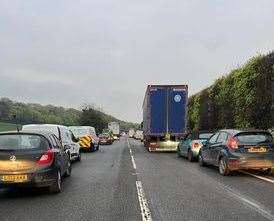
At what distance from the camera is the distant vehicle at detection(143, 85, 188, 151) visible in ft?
112

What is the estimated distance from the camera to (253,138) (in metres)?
17.6

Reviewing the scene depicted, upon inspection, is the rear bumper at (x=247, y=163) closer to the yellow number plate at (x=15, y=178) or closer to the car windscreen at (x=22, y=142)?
the car windscreen at (x=22, y=142)

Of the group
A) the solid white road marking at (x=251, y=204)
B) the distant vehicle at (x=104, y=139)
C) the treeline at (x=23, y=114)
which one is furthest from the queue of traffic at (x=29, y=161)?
the distant vehicle at (x=104, y=139)

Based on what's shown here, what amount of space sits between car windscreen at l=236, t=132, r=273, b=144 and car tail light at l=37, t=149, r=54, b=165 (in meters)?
6.98

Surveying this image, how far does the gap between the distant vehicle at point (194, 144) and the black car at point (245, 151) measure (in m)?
6.12

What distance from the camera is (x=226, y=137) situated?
1812 centimetres

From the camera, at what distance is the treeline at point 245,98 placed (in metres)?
27.4

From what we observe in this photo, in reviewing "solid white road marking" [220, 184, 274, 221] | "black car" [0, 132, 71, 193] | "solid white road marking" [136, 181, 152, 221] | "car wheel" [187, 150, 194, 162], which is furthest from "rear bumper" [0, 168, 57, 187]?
"car wheel" [187, 150, 194, 162]

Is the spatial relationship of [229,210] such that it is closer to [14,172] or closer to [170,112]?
[14,172]

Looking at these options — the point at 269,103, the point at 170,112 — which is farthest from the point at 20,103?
the point at 269,103

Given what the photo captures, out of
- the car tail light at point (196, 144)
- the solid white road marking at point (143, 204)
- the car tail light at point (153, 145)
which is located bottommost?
the solid white road marking at point (143, 204)

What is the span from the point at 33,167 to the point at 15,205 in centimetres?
126

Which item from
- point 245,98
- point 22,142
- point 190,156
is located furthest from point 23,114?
point 22,142

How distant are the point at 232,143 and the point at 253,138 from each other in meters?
0.72
